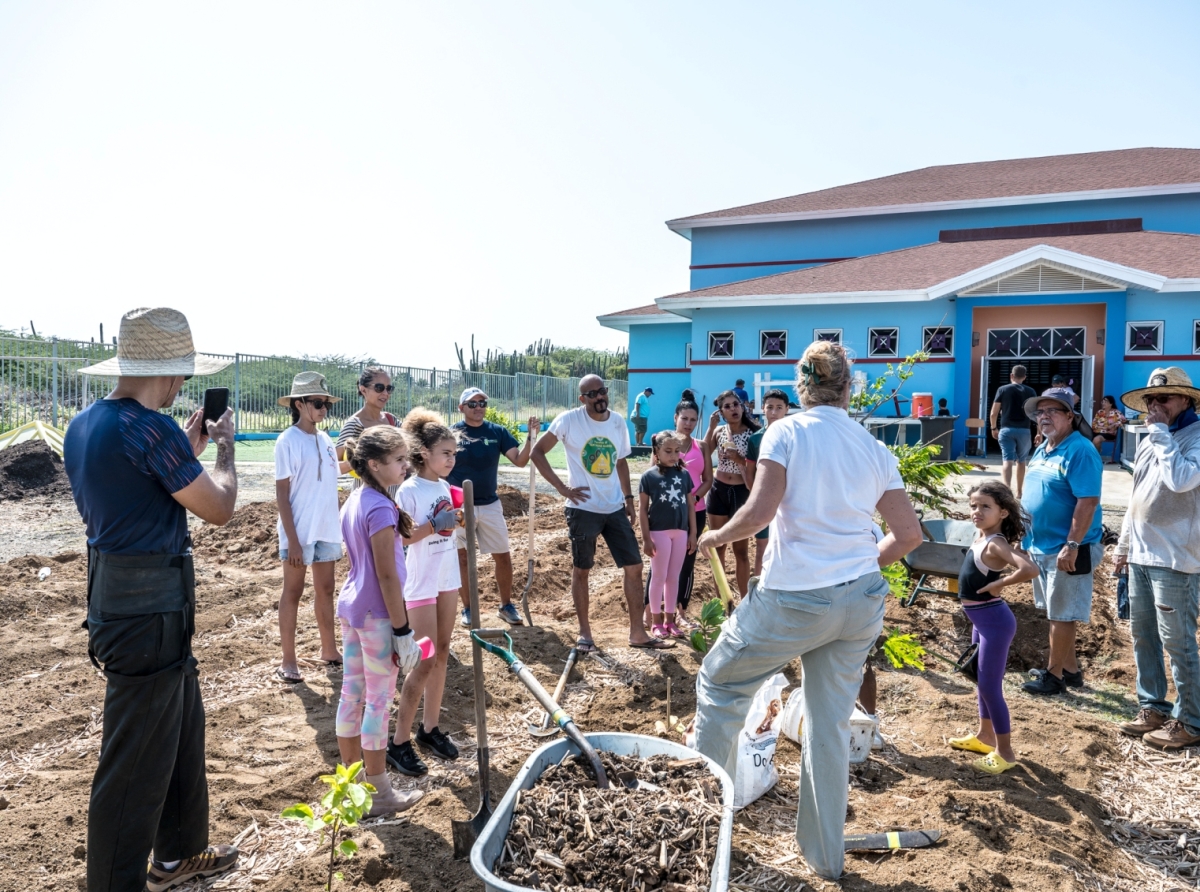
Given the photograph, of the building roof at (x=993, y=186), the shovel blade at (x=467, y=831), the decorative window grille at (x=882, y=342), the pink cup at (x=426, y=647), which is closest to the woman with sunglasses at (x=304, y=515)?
the pink cup at (x=426, y=647)

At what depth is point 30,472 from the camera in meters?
13.6

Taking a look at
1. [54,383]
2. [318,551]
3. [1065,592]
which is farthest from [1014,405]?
[54,383]

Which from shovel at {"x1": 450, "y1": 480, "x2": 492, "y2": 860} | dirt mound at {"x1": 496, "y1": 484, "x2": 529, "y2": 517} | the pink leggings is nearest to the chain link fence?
dirt mound at {"x1": 496, "y1": 484, "x2": 529, "y2": 517}

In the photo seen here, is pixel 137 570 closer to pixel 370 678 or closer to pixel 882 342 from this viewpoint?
pixel 370 678

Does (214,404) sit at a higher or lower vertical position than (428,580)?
higher

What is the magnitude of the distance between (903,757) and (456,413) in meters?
23.4

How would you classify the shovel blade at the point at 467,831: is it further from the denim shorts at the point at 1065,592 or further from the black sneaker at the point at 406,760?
the denim shorts at the point at 1065,592

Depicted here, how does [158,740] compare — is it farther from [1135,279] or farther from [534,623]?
[1135,279]

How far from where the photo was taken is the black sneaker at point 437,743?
4383 mm

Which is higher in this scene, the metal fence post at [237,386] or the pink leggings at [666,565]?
the metal fence post at [237,386]

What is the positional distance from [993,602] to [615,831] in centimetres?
276

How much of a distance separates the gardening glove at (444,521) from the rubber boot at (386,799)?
1.14 m

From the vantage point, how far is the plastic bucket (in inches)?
88.3

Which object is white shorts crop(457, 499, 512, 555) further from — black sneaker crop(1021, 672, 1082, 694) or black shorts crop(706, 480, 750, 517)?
black sneaker crop(1021, 672, 1082, 694)
